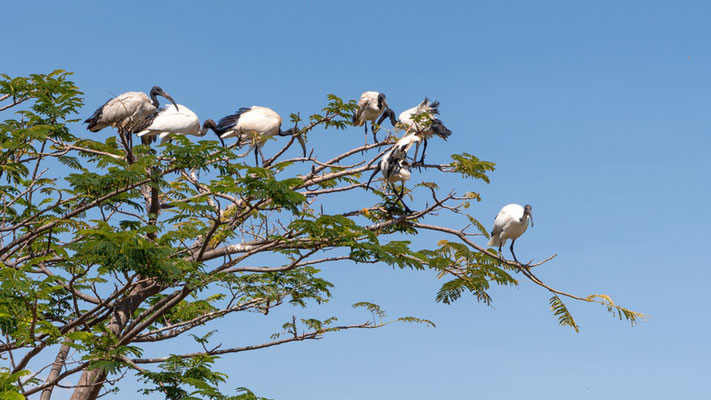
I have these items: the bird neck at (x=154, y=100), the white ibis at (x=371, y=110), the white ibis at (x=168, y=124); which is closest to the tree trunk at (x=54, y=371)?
the white ibis at (x=168, y=124)

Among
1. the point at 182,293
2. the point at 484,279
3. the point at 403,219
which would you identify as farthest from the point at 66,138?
the point at 484,279

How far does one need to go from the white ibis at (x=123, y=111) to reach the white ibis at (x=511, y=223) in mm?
6680

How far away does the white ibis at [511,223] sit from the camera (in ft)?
40.7

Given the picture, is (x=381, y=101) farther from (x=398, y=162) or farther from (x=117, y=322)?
(x=117, y=322)

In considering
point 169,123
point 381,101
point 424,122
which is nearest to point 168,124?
point 169,123

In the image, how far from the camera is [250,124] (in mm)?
13797

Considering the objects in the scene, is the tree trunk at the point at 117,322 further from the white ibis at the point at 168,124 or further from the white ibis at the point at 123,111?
the white ibis at the point at 123,111

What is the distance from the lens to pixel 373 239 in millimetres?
10688

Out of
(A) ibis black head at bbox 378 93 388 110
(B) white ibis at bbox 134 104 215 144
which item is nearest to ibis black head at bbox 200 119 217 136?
(B) white ibis at bbox 134 104 215 144

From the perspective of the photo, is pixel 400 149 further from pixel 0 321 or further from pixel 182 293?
pixel 0 321

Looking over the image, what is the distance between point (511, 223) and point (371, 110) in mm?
3273

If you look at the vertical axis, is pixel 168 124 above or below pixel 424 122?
above

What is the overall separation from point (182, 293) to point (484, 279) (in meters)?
4.71

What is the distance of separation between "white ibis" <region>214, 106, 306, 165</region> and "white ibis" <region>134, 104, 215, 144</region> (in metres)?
0.52
